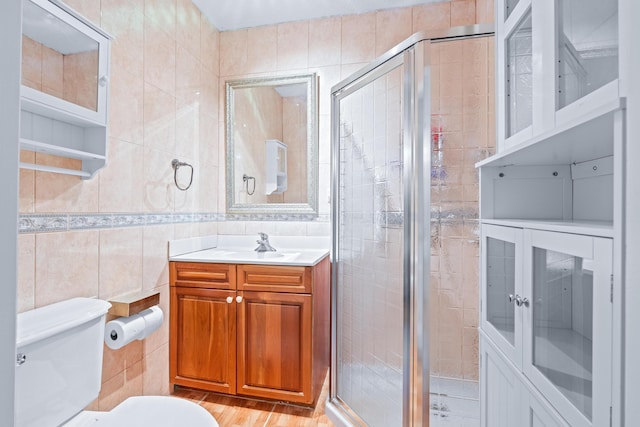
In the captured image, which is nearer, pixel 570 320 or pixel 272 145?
pixel 570 320

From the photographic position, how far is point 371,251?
1664mm

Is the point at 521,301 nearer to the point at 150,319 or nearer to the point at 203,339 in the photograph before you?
the point at 150,319

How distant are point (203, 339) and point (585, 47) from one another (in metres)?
2.09

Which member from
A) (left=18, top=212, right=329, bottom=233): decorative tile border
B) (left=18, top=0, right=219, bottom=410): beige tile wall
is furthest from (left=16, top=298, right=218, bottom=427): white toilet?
(left=18, top=212, right=329, bottom=233): decorative tile border

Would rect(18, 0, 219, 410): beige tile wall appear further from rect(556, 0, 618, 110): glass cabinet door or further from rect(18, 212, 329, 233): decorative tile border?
rect(556, 0, 618, 110): glass cabinet door

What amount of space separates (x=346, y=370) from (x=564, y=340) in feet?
4.32

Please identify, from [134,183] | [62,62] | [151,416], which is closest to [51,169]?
[62,62]

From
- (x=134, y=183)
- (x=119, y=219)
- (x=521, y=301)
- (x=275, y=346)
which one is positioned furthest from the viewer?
(x=275, y=346)

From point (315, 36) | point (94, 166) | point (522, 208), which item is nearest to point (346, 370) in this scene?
point (522, 208)

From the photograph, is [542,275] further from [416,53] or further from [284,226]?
[284,226]

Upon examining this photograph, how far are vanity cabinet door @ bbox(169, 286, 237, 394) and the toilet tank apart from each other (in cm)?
→ 67

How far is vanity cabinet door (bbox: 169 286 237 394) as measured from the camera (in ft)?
6.18

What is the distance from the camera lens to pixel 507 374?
93 cm

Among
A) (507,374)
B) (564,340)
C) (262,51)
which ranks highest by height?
(262,51)
